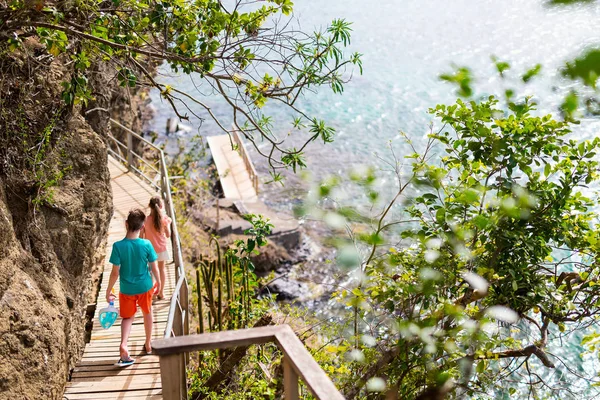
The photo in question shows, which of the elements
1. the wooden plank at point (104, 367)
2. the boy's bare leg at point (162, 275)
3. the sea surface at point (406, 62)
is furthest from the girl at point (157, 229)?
the sea surface at point (406, 62)

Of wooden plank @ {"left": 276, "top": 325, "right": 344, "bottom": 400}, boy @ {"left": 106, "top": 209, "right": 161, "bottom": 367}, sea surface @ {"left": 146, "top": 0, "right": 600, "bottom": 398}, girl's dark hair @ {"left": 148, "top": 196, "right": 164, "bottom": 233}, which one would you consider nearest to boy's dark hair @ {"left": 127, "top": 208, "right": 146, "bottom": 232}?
boy @ {"left": 106, "top": 209, "right": 161, "bottom": 367}

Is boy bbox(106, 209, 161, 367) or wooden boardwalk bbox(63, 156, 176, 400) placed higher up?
boy bbox(106, 209, 161, 367)

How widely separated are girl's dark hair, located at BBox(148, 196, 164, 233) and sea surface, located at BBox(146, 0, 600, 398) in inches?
432

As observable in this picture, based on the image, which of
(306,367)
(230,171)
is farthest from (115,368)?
(230,171)

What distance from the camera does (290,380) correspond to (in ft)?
7.84

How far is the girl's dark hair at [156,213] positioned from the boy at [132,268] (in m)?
1.21

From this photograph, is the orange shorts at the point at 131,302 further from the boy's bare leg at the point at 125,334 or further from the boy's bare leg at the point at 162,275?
the boy's bare leg at the point at 162,275

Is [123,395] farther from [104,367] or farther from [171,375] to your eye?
[171,375]

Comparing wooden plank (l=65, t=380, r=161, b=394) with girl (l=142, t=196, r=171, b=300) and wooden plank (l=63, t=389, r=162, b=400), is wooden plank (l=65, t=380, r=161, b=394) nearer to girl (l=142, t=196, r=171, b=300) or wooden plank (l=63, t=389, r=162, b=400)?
wooden plank (l=63, t=389, r=162, b=400)

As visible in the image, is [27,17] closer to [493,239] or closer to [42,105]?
[42,105]

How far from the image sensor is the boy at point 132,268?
5.79 m

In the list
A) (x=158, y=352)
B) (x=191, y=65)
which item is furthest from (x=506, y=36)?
(x=158, y=352)

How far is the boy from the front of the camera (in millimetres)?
5785

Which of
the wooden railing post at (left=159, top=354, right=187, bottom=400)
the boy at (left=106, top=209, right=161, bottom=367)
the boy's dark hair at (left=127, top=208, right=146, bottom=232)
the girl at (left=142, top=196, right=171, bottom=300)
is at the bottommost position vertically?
the wooden railing post at (left=159, top=354, right=187, bottom=400)
